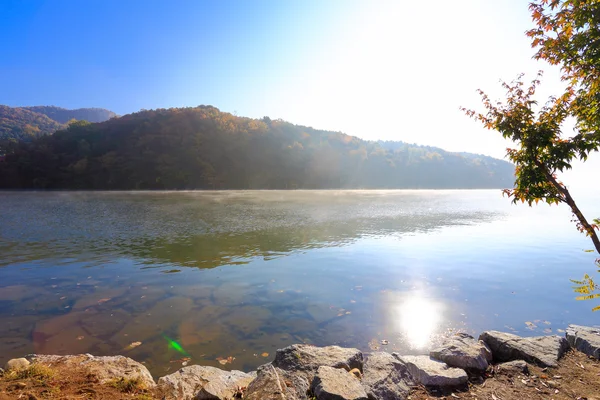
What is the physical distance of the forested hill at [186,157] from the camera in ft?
324

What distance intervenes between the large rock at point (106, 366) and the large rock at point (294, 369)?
208 cm

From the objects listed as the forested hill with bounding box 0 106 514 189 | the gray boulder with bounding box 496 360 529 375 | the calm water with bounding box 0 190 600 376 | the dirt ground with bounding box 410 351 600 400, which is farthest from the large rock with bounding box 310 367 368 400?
the forested hill with bounding box 0 106 514 189

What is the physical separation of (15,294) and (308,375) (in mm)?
11664

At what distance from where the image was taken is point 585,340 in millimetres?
7359

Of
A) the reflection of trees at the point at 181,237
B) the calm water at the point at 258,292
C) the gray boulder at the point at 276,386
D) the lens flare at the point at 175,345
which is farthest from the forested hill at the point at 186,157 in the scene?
the gray boulder at the point at 276,386

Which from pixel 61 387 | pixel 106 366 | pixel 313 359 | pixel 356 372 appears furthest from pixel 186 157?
pixel 356 372

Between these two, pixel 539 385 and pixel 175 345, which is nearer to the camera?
pixel 539 385

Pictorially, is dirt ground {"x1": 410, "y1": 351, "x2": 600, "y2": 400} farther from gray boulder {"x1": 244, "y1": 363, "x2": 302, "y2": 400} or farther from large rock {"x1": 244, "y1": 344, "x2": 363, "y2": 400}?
gray boulder {"x1": 244, "y1": 363, "x2": 302, "y2": 400}

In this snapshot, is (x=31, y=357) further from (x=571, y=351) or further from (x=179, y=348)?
(x=571, y=351)

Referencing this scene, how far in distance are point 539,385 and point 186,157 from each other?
386ft

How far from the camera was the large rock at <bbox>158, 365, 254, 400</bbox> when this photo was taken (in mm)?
5066

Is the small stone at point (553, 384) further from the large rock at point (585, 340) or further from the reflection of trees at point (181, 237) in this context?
the reflection of trees at point (181, 237)

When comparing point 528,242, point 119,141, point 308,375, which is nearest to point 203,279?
point 308,375

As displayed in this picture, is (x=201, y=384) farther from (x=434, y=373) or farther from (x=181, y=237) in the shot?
(x=181, y=237)
